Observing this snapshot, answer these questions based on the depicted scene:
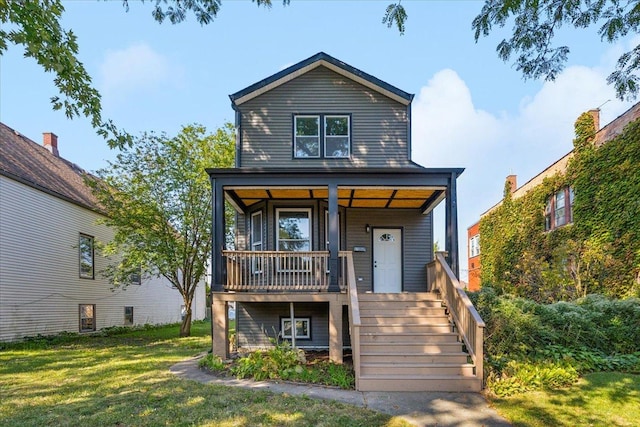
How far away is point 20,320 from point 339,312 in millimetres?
11497

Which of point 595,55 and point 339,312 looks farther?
point 339,312

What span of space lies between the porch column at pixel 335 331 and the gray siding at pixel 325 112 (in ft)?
13.6

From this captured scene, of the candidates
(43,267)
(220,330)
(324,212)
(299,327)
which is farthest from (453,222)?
(43,267)

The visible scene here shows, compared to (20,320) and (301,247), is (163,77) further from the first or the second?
(20,320)

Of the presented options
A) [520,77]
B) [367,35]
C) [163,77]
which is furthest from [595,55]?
A: [163,77]

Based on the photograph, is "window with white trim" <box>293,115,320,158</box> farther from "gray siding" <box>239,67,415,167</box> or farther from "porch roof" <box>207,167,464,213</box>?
"porch roof" <box>207,167,464,213</box>

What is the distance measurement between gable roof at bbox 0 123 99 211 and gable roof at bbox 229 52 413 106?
833cm

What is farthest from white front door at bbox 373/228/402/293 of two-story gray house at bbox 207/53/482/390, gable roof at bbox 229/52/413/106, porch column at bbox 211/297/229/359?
porch column at bbox 211/297/229/359

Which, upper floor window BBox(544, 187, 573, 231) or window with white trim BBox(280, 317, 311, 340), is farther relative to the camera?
upper floor window BBox(544, 187, 573, 231)

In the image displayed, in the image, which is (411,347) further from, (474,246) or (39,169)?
(474,246)

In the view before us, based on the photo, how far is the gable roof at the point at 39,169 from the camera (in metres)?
13.8

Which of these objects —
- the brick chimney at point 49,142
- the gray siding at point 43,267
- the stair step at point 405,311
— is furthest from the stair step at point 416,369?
the brick chimney at point 49,142

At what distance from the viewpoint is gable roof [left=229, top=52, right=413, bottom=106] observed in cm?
1119

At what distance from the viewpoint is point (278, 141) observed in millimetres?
11352
